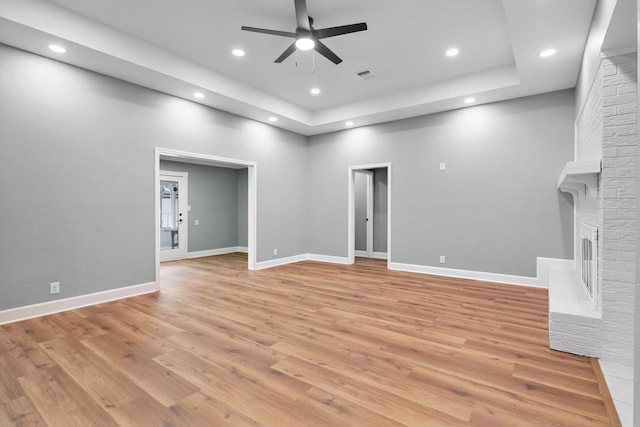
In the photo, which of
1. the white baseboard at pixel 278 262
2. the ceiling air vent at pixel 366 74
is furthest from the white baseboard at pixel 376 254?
the ceiling air vent at pixel 366 74

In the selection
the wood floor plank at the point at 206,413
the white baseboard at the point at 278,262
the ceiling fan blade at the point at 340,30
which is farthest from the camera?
the white baseboard at the point at 278,262

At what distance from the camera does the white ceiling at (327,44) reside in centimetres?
307

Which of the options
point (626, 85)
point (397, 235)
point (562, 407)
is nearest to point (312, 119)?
point (397, 235)

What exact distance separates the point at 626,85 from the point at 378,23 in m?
2.32

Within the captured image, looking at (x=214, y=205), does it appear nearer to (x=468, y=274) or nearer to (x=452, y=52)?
(x=468, y=274)

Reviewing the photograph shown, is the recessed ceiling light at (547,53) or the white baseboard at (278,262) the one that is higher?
the recessed ceiling light at (547,53)

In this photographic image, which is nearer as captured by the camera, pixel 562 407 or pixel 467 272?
pixel 562 407

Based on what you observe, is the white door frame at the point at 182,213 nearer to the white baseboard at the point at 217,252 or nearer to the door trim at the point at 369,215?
the white baseboard at the point at 217,252

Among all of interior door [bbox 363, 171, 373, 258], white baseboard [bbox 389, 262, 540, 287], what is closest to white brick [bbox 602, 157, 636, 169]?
white baseboard [bbox 389, 262, 540, 287]

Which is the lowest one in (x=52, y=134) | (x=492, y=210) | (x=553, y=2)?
(x=492, y=210)

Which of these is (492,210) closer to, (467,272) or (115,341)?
(467,272)

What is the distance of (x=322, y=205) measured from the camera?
278 inches

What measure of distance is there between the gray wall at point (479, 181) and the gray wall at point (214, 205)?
12.1 feet

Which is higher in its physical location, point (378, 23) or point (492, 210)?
point (378, 23)
